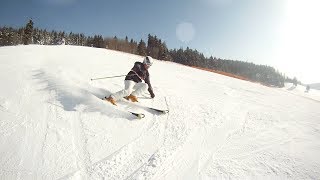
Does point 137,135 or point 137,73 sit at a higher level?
point 137,73

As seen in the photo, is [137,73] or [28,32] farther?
[28,32]

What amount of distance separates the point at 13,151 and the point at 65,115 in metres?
1.74

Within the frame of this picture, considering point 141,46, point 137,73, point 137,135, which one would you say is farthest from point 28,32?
point 137,135

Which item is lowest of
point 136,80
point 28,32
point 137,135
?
point 137,135

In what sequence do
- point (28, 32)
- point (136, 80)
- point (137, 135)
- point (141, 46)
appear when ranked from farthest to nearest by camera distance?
point (141, 46) → point (28, 32) → point (136, 80) → point (137, 135)

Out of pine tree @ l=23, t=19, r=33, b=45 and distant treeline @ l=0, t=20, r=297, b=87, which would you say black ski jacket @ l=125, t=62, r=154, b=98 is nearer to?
distant treeline @ l=0, t=20, r=297, b=87

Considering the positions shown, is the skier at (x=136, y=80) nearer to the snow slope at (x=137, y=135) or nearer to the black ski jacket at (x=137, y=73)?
the black ski jacket at (x=137, y=73)

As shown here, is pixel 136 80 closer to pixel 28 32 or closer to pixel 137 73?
pixel 137 73

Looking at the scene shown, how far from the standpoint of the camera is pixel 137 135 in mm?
6250

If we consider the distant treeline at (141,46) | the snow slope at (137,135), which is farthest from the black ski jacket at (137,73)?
the distant treeline at (141,46)

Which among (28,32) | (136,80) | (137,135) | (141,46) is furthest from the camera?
(141,46)

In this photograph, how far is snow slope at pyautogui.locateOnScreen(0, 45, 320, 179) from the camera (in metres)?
4.93

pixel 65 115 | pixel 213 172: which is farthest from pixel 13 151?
pixel 213 172

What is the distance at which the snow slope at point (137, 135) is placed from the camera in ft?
16.2
